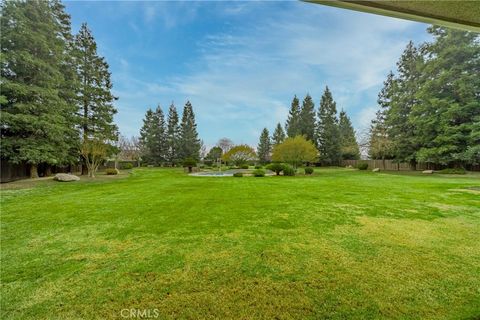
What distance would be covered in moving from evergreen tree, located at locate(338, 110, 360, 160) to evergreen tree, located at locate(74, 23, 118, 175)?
24.9 meters

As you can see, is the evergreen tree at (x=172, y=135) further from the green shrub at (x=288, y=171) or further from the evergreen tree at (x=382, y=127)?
the evergreen tree at (x=382, y=127)

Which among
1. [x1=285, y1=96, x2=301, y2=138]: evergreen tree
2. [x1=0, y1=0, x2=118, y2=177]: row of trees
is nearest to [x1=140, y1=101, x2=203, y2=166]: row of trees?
[x1=285, y1=96, x2=301, y2=138]: evergreen tree

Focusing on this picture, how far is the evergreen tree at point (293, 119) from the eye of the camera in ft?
107

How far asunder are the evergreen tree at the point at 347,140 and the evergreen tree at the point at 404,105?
18.4 feet

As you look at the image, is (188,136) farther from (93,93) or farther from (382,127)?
(382,127)

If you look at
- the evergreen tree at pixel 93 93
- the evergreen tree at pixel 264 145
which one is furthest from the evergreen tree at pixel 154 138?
the evergreen tree at pixel 264 145

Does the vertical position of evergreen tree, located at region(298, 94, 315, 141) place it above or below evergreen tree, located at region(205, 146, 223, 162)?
above

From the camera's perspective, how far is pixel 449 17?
193 centimetres

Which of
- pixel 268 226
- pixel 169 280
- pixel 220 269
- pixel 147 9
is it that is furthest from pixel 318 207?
pixel 147 9

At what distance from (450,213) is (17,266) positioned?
7682 mm

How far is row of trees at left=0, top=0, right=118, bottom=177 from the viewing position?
1030cm

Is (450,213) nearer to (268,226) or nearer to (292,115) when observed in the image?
(268,226)

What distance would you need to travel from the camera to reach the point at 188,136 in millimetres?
33938

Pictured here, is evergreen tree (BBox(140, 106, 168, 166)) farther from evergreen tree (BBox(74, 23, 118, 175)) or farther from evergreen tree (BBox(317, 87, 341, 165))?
evergreen tree (BBox(317, 87, 341, 165))
